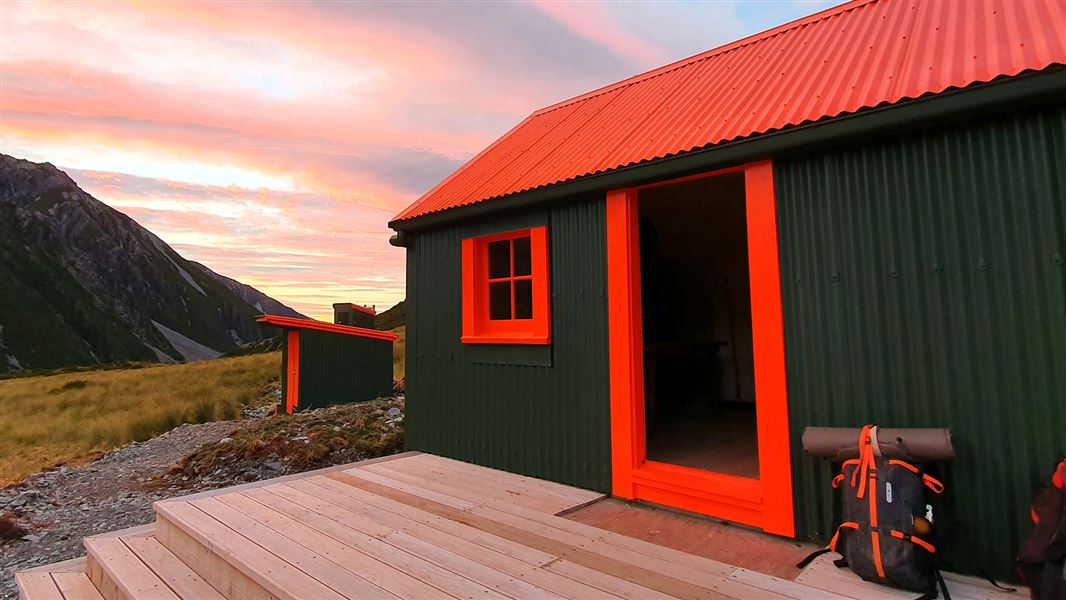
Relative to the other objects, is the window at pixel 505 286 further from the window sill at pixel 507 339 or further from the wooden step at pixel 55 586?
the wooden step at pixel 55 586

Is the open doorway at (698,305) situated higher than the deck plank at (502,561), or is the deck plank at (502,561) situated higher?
the open doorway at (698,305)

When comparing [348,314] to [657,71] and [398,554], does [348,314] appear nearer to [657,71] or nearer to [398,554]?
[657,71]

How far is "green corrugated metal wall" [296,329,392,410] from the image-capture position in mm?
11289

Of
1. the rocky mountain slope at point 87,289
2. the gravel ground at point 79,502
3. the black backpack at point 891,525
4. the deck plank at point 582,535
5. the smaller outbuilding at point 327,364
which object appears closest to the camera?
the black backpack at point 891,525

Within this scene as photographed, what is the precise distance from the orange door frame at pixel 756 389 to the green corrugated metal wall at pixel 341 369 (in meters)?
9.42

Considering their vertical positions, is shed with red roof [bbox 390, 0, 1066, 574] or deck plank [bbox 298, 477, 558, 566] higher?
shed with red roof [bbox 390, 0, 1066, 574]

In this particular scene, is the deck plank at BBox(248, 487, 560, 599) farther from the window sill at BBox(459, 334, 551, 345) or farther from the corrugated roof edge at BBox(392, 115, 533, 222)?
the corrugated roof edge at BBox(392, 115, 533, 222)

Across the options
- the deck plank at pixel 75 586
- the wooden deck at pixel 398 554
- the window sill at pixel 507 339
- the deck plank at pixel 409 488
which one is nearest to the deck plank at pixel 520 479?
the wooden deck at pixel 398 554

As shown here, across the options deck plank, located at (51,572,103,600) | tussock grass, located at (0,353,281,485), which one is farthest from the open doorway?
tussock grass, located at (0,353,281,485)

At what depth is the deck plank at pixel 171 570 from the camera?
290 cm

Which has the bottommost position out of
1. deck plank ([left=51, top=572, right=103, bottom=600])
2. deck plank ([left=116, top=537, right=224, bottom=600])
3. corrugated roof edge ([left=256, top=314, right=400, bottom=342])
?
deck plank ([left=51, top=572, right=103, bottom=600])

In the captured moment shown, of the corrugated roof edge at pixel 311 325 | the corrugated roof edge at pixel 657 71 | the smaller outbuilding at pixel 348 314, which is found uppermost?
the corrugated roof edge at pixel 657 71

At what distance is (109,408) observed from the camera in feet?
44.2

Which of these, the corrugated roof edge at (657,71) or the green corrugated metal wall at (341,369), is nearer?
the corrugated roof edge at (657,71)
